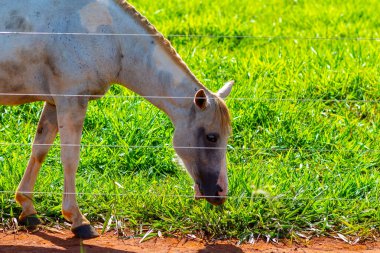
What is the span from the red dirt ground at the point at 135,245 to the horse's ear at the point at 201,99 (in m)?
0.91

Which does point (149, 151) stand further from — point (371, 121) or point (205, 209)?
point (371, 121)

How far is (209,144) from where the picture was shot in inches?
240

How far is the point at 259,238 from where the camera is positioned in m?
6.35

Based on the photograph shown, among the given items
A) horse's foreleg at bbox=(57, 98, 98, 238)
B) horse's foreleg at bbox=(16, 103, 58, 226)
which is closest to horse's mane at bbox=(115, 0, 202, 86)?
horse's foreleg at bbox=(57, 98, 98, 238)

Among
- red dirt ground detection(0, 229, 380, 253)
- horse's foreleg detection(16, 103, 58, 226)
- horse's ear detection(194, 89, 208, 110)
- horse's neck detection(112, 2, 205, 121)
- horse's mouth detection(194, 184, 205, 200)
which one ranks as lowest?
red dirt ground detection(0, 229, 380, 253)

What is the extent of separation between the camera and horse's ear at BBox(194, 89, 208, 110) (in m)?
5.93

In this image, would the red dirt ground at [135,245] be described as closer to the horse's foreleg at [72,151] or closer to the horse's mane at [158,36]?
the horse's foreleg at [72,151]

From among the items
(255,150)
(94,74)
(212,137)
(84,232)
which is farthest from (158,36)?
(255,150)

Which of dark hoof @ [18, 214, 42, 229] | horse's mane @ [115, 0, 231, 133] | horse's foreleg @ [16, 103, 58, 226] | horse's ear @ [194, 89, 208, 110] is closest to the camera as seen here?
horse's ear @ [194, 89, 208, 110]

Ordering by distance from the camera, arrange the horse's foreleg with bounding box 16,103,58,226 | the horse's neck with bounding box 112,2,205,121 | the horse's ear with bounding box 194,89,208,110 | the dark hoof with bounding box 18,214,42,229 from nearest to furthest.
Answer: the horse's ear with bounding box 194,89,208,110 < the horse's neck with bounding box 112,2,205,121 < the dark hoof with bounding box 18,214,42,229 < the horse's foreleg with bounding box 16,103,58,226

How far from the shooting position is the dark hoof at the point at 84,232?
6.24 metres

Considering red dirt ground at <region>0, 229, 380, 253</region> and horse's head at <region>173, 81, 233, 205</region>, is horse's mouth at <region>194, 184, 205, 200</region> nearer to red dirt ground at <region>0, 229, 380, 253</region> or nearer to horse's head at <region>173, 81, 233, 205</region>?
horse's head at <region>173, 81, 233, 205</region>

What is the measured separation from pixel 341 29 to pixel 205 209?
4584 mm

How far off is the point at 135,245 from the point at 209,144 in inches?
32.0
